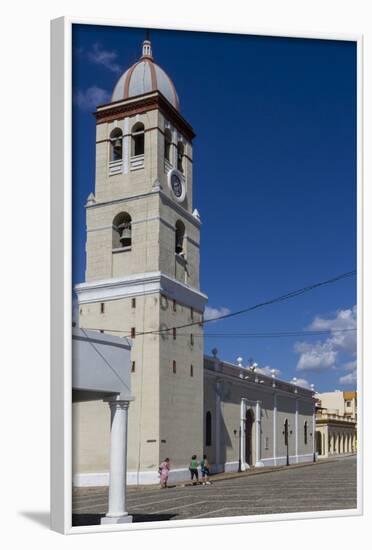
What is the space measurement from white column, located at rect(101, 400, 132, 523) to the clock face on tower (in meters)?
4.43

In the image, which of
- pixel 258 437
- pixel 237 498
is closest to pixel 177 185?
pixel 237 498

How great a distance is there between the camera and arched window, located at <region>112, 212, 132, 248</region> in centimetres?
1606

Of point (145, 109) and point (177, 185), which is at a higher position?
point (145, 109)

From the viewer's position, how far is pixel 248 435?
20.3 metres

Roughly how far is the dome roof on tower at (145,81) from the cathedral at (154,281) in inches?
1.2

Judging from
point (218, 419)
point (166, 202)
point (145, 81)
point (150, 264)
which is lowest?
point (218, 419)

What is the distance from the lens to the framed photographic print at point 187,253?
10852mm

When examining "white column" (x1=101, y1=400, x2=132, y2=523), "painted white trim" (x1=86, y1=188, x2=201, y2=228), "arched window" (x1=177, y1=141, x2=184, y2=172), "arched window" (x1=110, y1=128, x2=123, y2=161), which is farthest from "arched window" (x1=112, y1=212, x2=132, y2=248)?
"white column" (x1=101, y1=400, x2=132, y2=523)

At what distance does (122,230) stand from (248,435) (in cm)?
615

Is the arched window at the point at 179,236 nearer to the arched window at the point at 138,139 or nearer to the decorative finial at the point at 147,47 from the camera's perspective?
the arched window at the point at 138,139

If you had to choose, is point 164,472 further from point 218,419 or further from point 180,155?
point 218,419

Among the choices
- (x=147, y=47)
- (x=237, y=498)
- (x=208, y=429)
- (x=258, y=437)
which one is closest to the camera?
(x=147, y=47)

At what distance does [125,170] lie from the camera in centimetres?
1537

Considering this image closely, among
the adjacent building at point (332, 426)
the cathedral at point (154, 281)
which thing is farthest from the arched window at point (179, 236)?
the adjacent building at point (332, 426)
